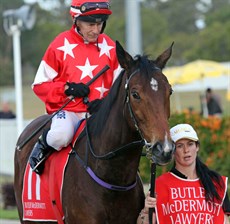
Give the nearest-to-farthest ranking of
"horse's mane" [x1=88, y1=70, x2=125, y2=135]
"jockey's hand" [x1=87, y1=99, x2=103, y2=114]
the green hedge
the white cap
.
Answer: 1. the white cap
2. "horse's mane" [x1=88, y1=70, x2=125, y2=135]
3. "jockey's hand" [x1=87, y1=99, x2=103, y2=114]
4. the green hedge

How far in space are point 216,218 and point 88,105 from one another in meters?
1.37

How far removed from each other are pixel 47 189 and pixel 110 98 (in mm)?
1007

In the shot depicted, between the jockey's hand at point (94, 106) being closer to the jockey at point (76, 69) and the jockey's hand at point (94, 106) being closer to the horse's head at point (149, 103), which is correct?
the jockey at point (76, 69)

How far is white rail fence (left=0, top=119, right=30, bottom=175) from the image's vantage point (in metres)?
17.6

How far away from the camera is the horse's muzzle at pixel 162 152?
14.6 feet

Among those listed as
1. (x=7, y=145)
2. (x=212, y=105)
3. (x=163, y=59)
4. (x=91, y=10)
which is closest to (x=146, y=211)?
(x=163, y=59)

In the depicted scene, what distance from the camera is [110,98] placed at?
5.27m

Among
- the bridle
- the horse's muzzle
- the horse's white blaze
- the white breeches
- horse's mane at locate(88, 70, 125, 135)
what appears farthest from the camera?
the white breeches

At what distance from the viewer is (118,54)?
495 centimetres

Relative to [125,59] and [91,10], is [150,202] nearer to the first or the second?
[125,59]

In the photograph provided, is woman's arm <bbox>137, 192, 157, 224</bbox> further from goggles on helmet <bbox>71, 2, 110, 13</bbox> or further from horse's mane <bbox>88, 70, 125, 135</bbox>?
goggles on helmet <bbox>71, 2, 110, 13</bbox>

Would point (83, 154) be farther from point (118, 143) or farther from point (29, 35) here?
point (29, 35)

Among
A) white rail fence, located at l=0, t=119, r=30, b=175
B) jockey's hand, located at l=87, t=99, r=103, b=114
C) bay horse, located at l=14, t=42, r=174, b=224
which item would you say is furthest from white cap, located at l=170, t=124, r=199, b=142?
white rail fence, located at l=0, t=119, r=30, b=175

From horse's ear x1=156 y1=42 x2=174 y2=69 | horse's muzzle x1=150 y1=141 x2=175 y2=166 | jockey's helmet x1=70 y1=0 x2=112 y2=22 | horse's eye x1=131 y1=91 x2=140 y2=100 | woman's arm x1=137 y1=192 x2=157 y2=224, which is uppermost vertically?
jockey's helmet x1=70 y1=0 x2=112 y2=22
